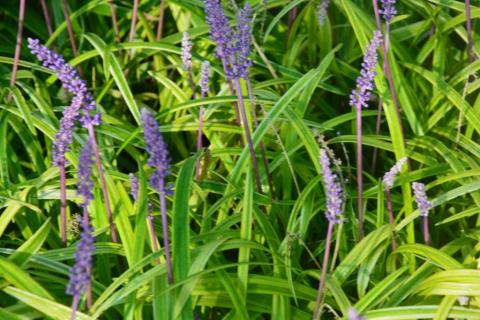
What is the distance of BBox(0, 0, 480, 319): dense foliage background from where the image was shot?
9.98 ft

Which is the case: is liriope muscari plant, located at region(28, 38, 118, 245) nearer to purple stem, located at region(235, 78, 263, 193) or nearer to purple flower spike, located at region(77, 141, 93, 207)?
purple flower spike, located at region(77, 141, 93, 207)

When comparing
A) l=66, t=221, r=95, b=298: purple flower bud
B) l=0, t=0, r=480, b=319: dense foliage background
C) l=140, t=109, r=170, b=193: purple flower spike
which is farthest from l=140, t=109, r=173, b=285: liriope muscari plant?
l=0, t=0, r=480, b=319: dense foliage background

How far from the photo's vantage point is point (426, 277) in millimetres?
3295

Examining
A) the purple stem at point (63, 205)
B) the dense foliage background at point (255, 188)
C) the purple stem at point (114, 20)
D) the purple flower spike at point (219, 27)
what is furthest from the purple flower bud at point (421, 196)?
the purple stem at point (114, 20)

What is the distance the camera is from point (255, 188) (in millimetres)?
3816

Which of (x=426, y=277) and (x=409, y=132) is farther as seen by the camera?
(x=409, y=132)

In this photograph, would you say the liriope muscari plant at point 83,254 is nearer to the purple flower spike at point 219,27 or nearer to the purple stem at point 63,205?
the purple stem at point 63,205

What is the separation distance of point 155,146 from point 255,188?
1484 mm

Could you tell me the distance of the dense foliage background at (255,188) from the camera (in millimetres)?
3041

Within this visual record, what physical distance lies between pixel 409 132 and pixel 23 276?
267cm

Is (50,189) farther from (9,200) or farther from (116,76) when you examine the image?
(116,76)

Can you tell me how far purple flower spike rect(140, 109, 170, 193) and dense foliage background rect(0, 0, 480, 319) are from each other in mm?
456

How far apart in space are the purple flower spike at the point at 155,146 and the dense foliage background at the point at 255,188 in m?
0.46

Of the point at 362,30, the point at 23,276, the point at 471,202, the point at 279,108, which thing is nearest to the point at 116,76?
the point at 279,108
